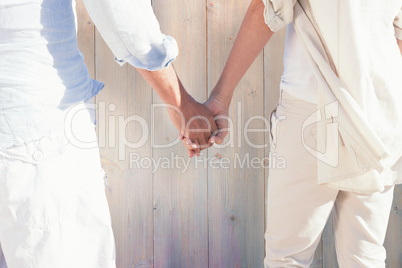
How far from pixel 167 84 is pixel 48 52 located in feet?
1.10

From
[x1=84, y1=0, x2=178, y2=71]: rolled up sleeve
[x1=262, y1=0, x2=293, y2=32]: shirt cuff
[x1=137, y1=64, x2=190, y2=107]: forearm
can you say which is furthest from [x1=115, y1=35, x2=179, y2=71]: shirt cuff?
[x1=262, y1=0, x2=293, y2=32]: shirt cuff

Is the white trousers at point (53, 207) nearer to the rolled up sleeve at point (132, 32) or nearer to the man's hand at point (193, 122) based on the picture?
the rolled up sleeve at point (132, 32)

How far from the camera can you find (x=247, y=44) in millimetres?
1120

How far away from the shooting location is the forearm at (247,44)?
42.2 inches

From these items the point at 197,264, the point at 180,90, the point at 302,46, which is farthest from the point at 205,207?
the point at 302,46

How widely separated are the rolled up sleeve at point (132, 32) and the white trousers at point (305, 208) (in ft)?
1.22

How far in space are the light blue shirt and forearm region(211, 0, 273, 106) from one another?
321 millimetres

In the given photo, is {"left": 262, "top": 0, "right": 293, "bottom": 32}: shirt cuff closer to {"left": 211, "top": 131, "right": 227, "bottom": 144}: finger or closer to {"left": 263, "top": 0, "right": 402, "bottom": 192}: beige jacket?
A: {"left": 263, "top": 0, "right": 402, "bottom": 192}: beige jacket

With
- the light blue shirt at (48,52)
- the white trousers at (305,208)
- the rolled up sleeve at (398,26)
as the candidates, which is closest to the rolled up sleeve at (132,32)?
the light blue shirt at (48,52)

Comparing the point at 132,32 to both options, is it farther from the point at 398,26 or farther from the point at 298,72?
the point at 398,26

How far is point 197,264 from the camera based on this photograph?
1.62 m

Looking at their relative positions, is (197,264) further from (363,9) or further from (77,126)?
(363,9)

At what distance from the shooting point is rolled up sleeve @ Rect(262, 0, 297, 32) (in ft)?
3.20

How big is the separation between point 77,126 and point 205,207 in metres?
0.85
